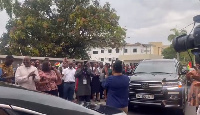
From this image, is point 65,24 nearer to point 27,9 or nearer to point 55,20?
point 55,20

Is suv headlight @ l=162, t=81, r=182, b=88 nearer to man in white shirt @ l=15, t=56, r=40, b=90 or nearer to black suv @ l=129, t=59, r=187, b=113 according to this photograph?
black suv @ l=129, t=59, r=187, b=113

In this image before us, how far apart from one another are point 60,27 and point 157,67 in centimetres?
1517

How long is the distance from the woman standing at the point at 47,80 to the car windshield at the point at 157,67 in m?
4.00

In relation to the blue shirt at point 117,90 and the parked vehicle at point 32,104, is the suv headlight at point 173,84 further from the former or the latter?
the parked vehicle at point 32,104

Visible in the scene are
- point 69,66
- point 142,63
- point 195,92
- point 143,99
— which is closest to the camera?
point 195,92

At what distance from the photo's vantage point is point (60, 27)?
2439 centimetres

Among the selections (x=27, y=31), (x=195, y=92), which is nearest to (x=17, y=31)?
(x=27, y=31)

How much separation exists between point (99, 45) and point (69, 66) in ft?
51.7

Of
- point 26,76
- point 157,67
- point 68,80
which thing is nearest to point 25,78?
point 26,76

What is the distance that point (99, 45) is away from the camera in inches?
1021

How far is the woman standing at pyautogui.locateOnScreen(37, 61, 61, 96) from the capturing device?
24.9ft

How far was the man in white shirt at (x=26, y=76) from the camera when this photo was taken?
6.82 metres

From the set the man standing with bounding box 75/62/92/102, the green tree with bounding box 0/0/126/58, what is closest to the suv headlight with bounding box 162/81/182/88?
the man standing with bounding box 75/62/92/102

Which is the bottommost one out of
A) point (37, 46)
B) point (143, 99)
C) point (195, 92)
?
point (143, 99)
